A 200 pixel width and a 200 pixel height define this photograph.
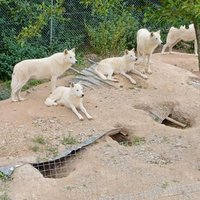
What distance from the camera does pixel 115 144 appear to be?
838 cm

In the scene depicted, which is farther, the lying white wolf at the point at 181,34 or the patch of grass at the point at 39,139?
the lying white wolf at the point at 181,34

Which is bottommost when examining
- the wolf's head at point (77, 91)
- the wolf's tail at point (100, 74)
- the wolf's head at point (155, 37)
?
the wolf's tail at point (100, 74)

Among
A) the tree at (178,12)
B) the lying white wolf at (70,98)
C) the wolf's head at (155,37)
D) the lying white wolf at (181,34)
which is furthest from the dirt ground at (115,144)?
the tree at (178,12)

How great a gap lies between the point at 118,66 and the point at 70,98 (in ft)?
5.73

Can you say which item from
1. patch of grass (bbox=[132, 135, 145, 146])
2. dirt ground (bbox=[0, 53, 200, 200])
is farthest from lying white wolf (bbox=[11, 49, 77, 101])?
patch of grass (bbox=[132, 135, 145, 146])

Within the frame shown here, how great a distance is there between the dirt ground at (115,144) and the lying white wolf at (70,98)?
0.13 m

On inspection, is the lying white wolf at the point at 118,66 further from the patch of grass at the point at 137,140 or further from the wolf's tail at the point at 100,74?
the patch of grass at the point at 137,140

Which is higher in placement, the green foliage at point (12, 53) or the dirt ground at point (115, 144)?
the dirt ground at point (115, 144)

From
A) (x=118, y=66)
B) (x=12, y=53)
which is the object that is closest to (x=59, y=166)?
(x=118, y=66)

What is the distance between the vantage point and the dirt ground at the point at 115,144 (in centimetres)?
689

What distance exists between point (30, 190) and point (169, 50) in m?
7.36

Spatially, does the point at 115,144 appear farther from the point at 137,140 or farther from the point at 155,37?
the point at 155,37

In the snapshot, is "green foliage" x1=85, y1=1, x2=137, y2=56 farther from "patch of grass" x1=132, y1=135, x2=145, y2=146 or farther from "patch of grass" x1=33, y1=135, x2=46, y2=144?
"patch of grass" x1=33, y1=135, x2=46, y2=144

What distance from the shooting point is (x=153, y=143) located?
8.48m
